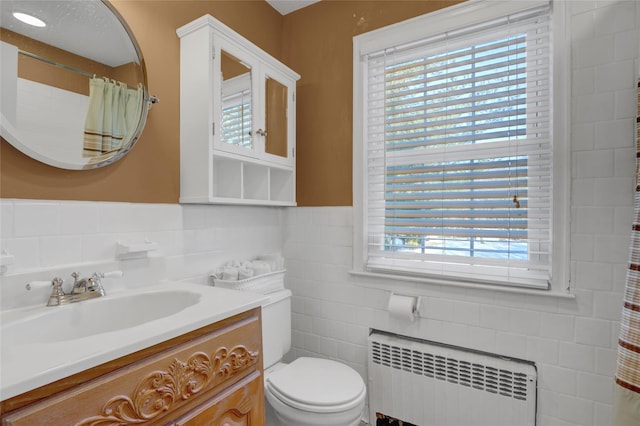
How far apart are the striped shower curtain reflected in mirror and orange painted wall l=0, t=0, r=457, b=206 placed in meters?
1.25

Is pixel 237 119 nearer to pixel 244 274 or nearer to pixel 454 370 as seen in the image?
pixel 244 274

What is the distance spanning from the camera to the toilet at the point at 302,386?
53.9 inches

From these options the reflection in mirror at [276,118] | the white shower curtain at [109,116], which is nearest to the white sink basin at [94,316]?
the white shower curtain at [109,116]

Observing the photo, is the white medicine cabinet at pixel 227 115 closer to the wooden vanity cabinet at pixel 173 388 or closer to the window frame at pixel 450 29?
the window frame at pixel 450 29

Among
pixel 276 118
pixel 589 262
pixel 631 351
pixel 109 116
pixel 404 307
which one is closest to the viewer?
pixel 631 351

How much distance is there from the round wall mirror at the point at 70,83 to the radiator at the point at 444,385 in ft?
5.15

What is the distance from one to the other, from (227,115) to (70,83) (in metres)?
0.60

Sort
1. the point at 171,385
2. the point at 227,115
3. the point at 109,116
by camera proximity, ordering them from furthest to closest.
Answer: the point at 227,115
the point at 109,116
the point at 171,385

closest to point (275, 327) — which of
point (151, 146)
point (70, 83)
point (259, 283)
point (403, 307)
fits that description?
point (259, 283)

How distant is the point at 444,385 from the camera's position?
5.32 feet

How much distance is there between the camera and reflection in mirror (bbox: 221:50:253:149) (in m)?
1.57

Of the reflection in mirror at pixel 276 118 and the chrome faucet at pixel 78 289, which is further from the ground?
the reflection in mirror at pixel 276 118

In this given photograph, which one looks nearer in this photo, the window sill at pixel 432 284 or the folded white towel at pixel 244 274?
the window sill at pixel 432 284

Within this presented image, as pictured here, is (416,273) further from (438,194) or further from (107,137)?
(107,137)
